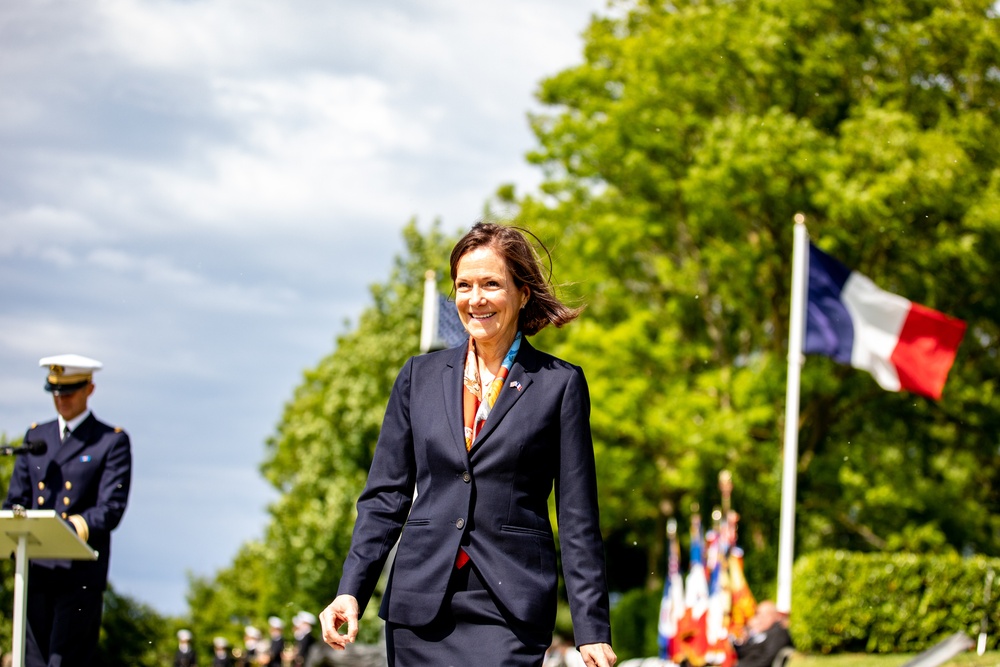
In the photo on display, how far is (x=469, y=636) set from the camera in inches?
164

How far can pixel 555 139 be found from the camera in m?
31.4

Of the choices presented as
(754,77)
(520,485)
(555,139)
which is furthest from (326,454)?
(520,485)

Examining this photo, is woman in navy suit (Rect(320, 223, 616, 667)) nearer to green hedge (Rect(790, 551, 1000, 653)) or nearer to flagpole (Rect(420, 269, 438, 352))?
flagpole (Rect(420, 269, 438, 352))

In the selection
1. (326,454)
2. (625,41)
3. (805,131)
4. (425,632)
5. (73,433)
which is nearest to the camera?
(425,632)

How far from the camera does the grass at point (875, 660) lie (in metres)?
15.8

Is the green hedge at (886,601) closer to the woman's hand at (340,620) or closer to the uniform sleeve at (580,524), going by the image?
the uniform sleeve at (580,524)

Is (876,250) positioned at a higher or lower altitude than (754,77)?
lower

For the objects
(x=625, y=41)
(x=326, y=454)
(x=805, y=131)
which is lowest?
(x=326, y=454)

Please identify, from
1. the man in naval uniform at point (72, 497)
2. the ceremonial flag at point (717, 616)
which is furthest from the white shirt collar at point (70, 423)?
the ceremonial flag at point (717, 616)

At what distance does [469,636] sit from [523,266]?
4.14 ft

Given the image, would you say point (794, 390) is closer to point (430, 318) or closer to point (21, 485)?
point (430, 318)

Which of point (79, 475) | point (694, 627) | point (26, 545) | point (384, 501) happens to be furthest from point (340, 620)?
point (694, 627)

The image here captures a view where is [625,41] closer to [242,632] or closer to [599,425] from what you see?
[599,425]

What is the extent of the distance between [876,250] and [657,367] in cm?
519
